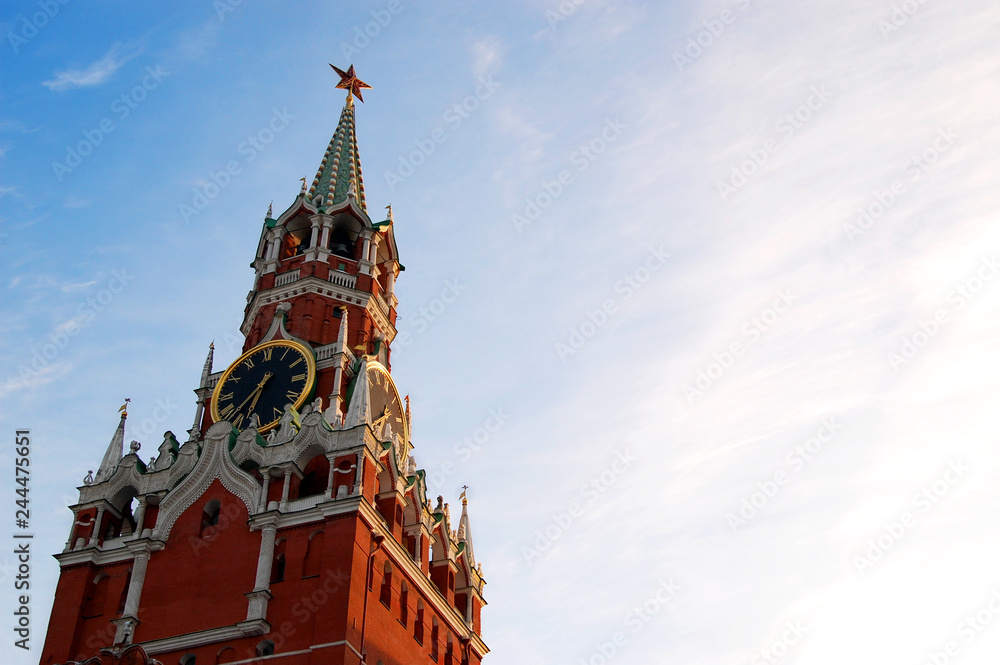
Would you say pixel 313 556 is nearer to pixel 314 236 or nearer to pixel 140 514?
pixel 140 514

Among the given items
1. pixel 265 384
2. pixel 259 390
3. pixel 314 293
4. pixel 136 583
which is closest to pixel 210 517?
pixel 136 583

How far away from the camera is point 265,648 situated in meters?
50.8

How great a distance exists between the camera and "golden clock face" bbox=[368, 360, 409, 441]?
62.9 meters

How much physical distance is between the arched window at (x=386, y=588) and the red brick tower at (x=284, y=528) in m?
0.07

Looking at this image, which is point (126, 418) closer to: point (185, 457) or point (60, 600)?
point (185, 457)

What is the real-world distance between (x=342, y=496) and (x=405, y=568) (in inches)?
201

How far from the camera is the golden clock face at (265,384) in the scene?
199 ft

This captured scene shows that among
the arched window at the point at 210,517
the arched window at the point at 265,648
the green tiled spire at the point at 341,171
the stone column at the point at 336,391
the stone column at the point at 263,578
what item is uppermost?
the green tiled spire at the point at 341,171

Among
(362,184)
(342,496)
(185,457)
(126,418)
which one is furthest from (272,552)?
(362,184)

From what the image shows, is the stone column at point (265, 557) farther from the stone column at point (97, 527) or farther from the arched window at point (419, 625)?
the stone column at point (97, 527)

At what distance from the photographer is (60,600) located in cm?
5606

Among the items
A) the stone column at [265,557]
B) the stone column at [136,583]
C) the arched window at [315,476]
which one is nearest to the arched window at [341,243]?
the arched window at [315,476]

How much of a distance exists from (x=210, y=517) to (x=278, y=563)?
5235 millimetres

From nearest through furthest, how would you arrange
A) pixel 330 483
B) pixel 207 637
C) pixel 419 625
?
1. pixel 207 637
2. pixel 330 483
3. pixel 419 625
